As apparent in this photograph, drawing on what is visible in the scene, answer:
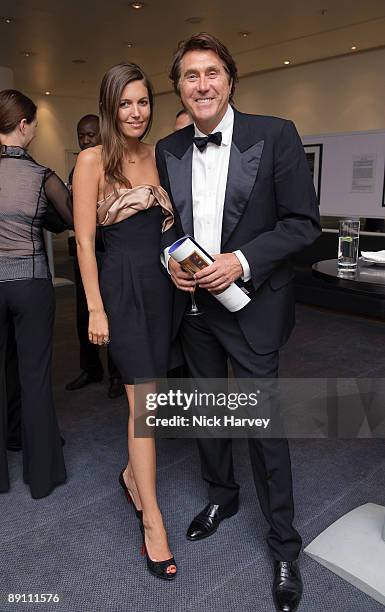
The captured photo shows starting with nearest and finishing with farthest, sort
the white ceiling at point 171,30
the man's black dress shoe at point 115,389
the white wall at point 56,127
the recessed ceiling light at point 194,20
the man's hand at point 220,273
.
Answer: the man's hand at point 220,273
the man's black dress shoe at point 115,389
the white ceiling at point 171,30
the recessed ceiling light at point 194,20
the white wall at point 56,127

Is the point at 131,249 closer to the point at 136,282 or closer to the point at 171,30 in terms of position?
the point at 136,282

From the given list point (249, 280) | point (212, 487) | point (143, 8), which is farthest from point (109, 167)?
point (143, 8)

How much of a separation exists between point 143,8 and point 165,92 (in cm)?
561

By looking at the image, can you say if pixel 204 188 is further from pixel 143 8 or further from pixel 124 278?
pixel 143 8

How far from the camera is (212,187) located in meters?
1.66

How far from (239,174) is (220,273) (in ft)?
0.99

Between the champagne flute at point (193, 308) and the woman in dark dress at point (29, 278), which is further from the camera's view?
the woman in dark dress at point (29, 278)

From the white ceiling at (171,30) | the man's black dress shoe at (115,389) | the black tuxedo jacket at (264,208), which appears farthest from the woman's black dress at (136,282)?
the white ceiling at (171,30)

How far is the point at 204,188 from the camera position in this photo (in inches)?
65.9

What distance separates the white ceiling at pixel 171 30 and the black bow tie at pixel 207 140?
17.4ft

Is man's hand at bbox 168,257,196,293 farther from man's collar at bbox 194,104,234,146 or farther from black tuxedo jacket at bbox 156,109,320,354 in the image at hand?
man's collar at bbox 194,104,234,146

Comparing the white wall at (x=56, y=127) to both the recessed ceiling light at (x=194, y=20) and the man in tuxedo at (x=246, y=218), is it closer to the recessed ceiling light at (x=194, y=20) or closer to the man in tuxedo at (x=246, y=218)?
the recessed ceiling light at (x=194, y=20)

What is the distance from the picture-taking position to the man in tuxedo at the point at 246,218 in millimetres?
1582

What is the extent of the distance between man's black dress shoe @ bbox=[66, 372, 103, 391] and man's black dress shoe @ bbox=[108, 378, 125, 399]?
0.22 meters
